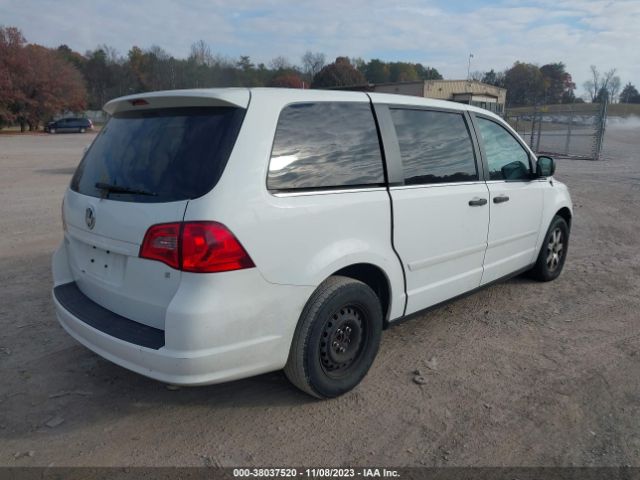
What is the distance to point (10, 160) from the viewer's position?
18344 millimetres

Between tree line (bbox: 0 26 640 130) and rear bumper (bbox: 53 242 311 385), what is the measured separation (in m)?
17.7

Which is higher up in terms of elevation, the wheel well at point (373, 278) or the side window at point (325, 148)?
the side window at point (325, 148)

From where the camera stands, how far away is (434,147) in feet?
12.4

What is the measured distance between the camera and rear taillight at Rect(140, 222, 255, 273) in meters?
2.46

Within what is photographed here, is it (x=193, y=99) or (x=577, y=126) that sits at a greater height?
(x=193, y=99)

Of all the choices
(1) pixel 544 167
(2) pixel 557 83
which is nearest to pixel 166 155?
(1) pixel 544 167

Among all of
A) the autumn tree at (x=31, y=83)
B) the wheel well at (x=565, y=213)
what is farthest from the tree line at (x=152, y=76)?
the wheel well at (x=565, y=213)

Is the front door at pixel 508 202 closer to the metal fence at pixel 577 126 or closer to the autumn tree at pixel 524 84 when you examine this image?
the metal fence at pixel 577 126

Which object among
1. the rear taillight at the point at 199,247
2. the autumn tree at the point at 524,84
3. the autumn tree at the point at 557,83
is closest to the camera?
the rear taillight at the point at 199,247

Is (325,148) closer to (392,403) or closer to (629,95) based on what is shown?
(392,403)

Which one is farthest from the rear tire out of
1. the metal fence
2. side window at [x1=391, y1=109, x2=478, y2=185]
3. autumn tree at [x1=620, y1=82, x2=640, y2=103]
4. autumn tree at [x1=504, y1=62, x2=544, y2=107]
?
autumn tree at [x1=620, y1=82, x2=640, y2=103]

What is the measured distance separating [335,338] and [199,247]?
114cm

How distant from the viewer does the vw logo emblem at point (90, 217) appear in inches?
115

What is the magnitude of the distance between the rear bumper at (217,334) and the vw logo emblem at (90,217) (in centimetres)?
58
